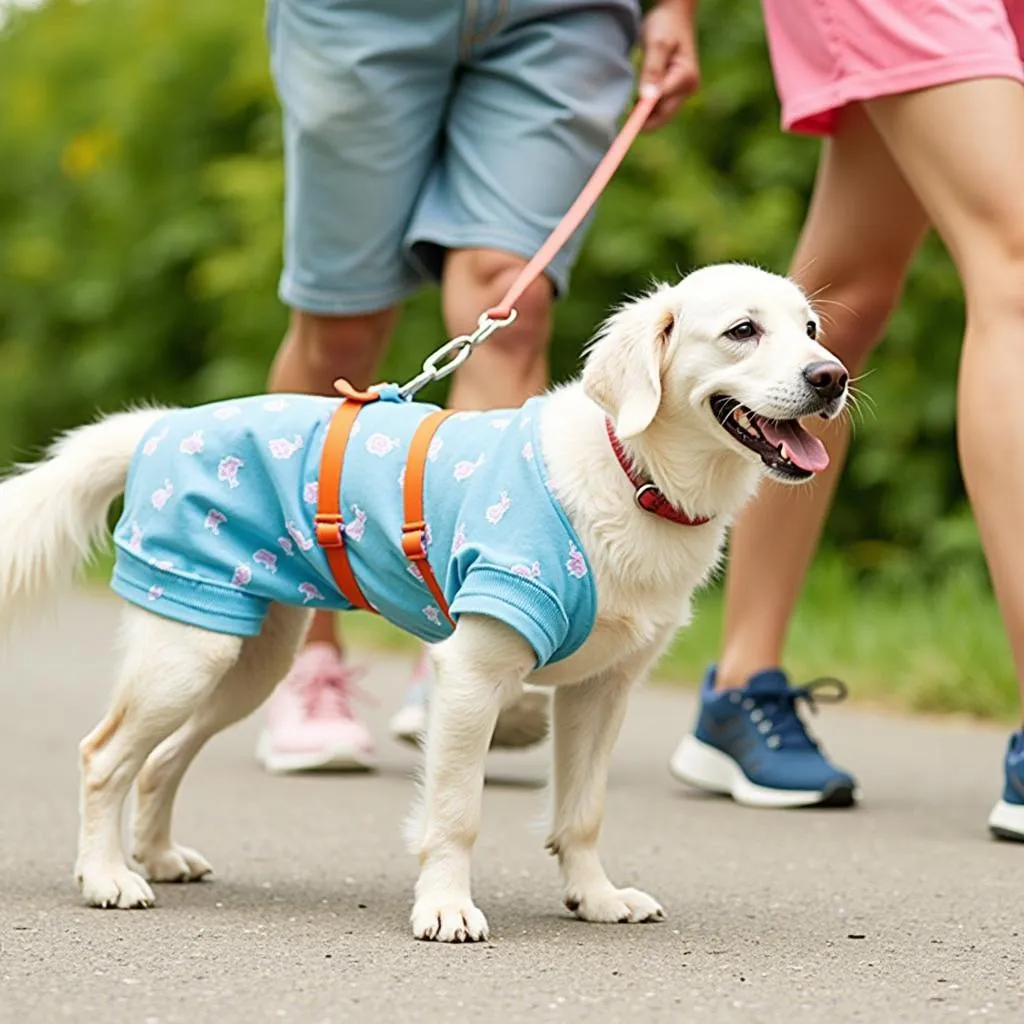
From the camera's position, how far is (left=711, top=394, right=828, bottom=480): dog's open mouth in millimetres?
3219

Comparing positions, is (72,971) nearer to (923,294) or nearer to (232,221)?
(923,294)

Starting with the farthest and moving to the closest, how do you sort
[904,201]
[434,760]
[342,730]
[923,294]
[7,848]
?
[923,294] < [342,730] < [904,201] < [7,848] < [434,760]

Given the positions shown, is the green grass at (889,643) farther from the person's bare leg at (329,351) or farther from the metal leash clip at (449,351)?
the metal leash clip at (449,351)

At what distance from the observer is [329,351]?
5062mm

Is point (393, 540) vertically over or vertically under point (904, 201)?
under

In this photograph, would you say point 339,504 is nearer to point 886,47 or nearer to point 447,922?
point 447,922

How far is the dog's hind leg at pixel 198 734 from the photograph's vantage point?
3.76 m

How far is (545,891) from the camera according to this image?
373 centimetres

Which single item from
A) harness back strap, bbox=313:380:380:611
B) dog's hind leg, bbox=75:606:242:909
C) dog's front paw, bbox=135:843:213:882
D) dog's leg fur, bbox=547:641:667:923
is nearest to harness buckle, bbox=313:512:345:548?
harness back strap, bbox=313:380:380:611

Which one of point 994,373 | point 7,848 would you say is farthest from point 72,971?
point 994,373

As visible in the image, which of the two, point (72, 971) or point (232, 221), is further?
point (232, 221)

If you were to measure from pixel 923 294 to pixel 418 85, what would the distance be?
5.03 m

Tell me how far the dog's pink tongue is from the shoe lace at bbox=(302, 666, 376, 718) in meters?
2.12

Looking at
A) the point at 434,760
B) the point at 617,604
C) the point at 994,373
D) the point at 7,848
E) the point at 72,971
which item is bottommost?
the point at 7,848
